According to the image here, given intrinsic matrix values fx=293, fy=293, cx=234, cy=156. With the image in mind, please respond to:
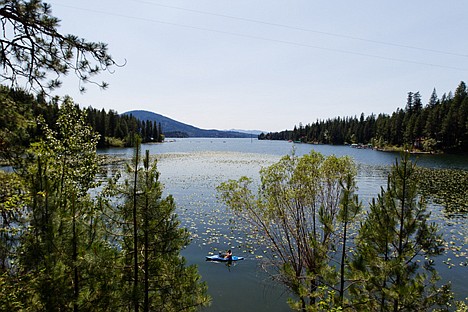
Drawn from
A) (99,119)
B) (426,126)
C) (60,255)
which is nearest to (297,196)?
(60,255)

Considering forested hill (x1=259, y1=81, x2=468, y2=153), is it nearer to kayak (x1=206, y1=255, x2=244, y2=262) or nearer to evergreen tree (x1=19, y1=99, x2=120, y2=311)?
kayak (x1=206, y1=255, x2=244, y2=262)

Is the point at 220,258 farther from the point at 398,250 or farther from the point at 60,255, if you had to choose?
the point at 60,255

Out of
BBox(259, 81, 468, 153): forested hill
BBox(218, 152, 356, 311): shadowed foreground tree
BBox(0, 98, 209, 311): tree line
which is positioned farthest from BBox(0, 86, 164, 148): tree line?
BBox(259, 81, 468, 153): forested hill

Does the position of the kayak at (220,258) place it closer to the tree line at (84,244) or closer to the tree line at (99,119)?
the tree line at (99,119)

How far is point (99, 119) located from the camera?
92562 millimetres

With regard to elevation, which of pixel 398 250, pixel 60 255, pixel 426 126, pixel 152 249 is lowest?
pixel 398 250

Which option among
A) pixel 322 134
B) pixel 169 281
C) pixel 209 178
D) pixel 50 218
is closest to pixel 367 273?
pixel 169 281

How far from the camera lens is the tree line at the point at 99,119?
4.55 m

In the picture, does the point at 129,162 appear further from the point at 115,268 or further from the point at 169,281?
the point at 169,281

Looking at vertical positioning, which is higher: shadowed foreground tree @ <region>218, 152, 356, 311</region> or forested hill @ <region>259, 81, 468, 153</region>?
forested hill @ <region>259, 81, 468, 153</region>

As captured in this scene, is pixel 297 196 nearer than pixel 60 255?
No

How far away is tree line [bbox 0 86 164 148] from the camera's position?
179 inches

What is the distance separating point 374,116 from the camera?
125500mm

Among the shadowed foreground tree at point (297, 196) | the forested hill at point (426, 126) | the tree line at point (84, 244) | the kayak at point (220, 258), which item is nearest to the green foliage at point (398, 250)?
the tree line at point (84, 244)
